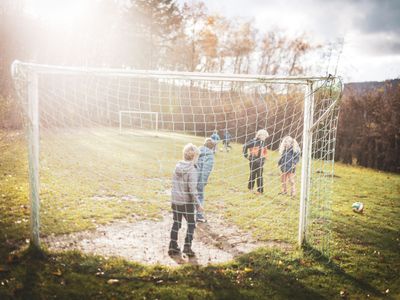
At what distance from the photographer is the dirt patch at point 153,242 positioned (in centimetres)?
459

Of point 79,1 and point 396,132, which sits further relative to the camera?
point 79,1

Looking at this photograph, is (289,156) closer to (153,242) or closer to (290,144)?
(290,144)

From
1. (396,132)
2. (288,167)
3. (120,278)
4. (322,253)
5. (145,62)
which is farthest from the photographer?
(145,62)

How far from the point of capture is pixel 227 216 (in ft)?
22.0

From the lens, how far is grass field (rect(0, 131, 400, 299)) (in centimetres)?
376

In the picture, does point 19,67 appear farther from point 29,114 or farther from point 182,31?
point 182,31

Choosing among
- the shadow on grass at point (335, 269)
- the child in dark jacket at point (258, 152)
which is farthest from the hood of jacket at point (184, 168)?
the child in dark jacket at point (258, 152)

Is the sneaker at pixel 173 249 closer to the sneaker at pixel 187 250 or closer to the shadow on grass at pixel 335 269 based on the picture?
the sneaker at pixel 187 250

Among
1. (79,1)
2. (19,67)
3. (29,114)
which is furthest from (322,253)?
(79,1)

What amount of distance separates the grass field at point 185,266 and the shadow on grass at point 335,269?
0.02 m

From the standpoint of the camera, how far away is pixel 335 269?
4.55 metres

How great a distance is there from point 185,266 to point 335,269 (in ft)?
7.39

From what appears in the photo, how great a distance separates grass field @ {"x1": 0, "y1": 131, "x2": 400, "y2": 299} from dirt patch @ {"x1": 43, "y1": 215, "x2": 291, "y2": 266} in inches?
9.5

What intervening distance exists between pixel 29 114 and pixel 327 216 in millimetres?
6212
